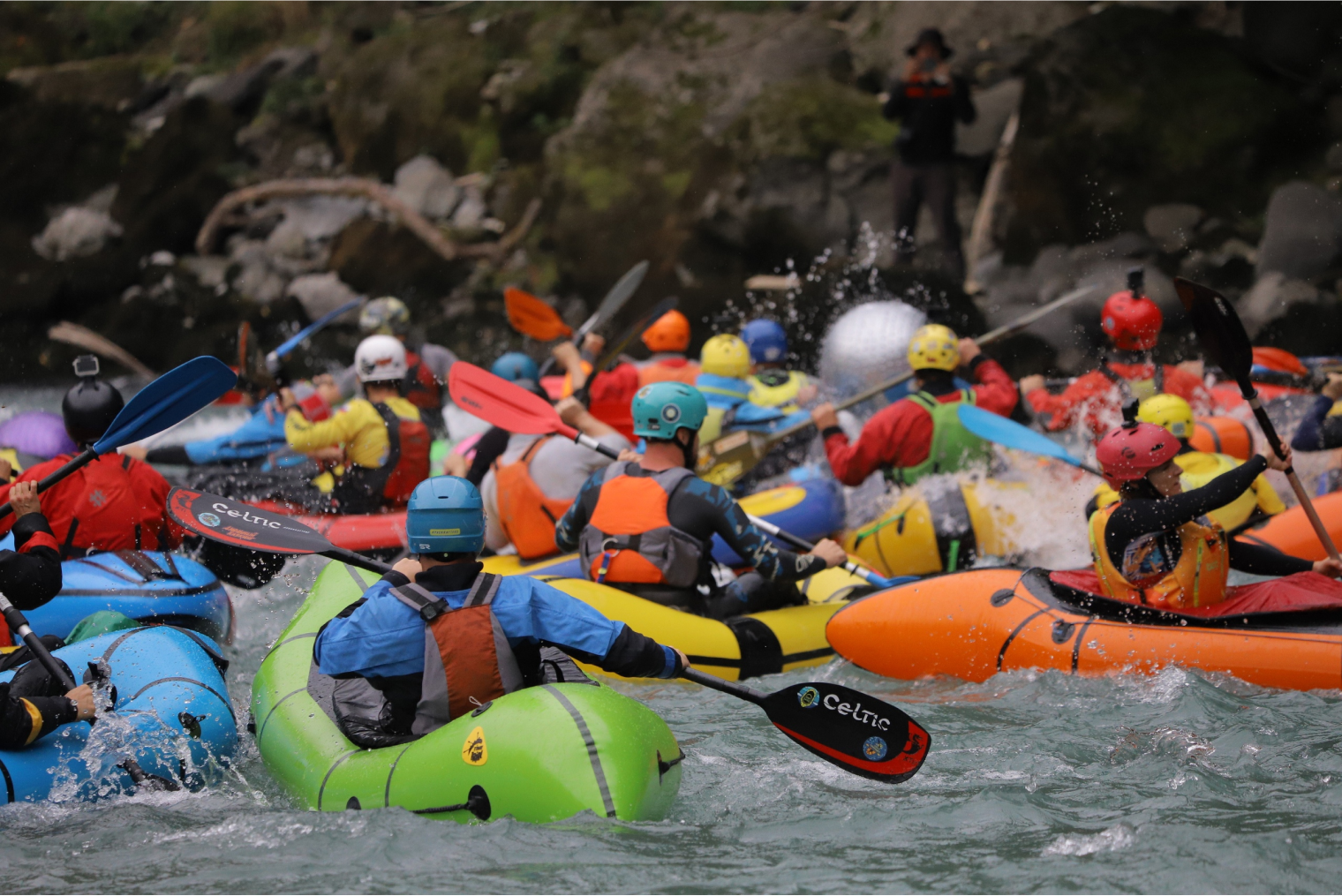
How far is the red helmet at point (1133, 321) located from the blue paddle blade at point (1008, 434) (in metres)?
1.19

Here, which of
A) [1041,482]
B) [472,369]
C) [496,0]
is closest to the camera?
[472,369]

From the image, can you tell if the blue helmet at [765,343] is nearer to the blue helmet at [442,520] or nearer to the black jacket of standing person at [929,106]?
the black jacket of standing person at [929,106]

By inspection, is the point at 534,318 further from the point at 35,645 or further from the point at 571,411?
the point at 35,645

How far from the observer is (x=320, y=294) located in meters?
15.0

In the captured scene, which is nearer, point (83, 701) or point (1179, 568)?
point (83, 701)

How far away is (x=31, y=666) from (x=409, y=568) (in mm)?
1324

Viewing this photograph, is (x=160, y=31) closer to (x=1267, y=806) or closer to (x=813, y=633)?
(x=813, y=633)

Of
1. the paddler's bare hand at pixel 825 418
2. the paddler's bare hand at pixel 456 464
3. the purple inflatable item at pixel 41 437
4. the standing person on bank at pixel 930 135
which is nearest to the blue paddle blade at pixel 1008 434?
the paddler's bare hand at pixel 825 418

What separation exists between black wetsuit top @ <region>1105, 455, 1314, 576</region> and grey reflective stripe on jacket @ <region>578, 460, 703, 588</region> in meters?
1.60

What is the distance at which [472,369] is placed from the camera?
247 inches

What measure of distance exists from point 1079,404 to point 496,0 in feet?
37.5

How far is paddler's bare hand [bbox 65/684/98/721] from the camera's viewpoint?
3803 millimetres

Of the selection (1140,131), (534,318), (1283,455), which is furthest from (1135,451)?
(1140,131)

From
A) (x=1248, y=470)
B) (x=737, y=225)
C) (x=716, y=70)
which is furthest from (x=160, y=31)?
(x=1248, y=470)
